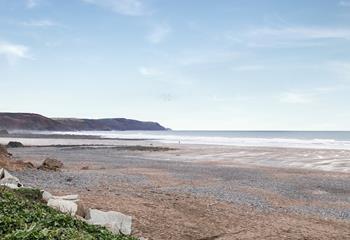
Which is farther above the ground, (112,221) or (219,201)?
(112,221)

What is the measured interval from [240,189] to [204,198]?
3.38 metres

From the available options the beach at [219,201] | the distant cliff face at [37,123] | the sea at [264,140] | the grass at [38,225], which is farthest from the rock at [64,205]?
the distant cliff face at [37,123]

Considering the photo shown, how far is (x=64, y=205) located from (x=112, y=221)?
1005mm

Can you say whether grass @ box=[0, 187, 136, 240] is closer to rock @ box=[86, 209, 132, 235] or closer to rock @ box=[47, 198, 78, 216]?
rock @ box=[47, 198, 78, 216]

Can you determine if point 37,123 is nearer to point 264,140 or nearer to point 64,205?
point 264,140

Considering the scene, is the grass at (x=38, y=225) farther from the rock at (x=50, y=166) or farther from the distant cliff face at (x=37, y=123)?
the distant cliff face at (x=37, y=123)

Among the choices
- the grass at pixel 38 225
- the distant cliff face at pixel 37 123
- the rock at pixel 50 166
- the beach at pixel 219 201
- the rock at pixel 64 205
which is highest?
the distant cliff face at pixel 37 123

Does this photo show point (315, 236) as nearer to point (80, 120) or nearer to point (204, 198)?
point (204, 198)

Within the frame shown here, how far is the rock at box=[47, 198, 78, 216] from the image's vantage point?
28.3 feet

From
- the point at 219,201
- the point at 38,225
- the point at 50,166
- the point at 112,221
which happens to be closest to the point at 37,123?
the point at 50,166

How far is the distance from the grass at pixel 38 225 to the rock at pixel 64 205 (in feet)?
1.48

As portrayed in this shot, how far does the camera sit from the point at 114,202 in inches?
459

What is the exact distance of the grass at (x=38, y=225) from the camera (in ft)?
19.2

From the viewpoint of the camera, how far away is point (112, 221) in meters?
8.55
